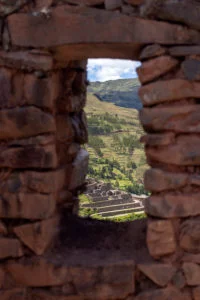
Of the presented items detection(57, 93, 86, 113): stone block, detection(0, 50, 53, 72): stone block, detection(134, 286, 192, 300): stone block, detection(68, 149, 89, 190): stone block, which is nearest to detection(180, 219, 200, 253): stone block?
detection(134, 286, 192, 300): stone block

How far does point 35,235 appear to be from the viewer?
3.04 metres

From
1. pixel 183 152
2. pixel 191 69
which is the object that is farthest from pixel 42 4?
pixel 183 152

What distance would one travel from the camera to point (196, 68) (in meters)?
2.82

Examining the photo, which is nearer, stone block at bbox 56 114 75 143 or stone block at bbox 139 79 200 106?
stone block at bbox 139 79 200 106

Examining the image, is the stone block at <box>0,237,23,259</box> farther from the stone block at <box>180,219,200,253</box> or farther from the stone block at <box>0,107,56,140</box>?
the stone block at <box>180,219,200,253</box>

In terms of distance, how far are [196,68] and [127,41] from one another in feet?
1.58

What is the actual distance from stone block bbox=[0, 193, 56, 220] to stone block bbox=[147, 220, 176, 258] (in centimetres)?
74

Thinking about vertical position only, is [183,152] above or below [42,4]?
below

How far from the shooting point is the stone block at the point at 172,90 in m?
2.84

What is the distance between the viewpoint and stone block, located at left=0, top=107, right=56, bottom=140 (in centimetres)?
300

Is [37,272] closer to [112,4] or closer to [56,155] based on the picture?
[56,155]

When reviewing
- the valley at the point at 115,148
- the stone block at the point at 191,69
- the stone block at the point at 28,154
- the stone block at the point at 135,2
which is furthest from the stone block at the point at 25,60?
the valley at the point at 115,148

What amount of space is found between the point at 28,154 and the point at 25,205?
1.16 ft

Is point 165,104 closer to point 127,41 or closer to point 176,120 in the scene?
point 176,120
